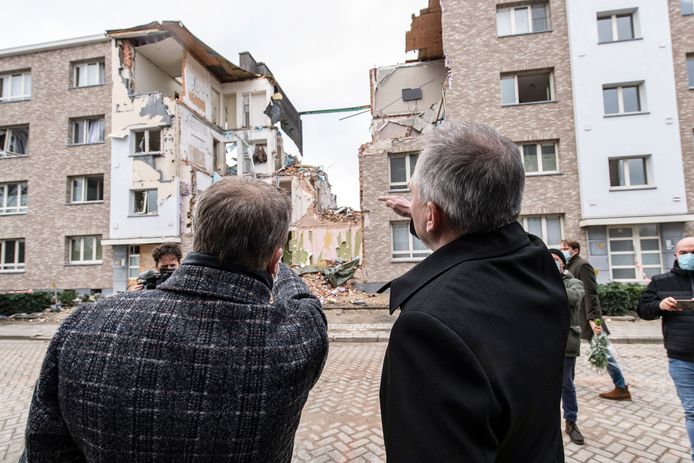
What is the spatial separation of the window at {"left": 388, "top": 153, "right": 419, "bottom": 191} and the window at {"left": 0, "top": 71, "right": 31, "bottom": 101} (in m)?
19.8

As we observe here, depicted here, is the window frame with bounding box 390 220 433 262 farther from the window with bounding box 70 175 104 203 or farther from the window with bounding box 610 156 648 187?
the window with bounding box 70 175 104 203

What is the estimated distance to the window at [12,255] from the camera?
19125 millimetres

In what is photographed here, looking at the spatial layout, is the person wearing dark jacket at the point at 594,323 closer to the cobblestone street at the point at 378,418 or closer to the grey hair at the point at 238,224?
the cobblestone street at the point at 378,418

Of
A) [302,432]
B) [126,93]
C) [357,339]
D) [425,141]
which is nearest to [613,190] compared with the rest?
[357,339]

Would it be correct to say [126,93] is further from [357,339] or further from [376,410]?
[376,410]

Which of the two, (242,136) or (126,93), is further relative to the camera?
(242,136)

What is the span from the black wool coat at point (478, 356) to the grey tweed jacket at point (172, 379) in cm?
41

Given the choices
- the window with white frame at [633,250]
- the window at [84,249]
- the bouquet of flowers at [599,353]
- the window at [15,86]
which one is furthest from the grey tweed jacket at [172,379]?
the window at [15,86]

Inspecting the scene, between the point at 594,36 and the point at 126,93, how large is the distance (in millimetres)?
21296

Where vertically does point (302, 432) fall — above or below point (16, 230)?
below

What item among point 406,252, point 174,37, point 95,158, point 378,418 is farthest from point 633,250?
point 95,158

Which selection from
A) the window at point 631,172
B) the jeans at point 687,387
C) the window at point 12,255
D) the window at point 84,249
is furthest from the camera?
the window at point 12,255

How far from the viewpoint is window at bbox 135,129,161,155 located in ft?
61.5

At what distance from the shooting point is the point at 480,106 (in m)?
15.4
